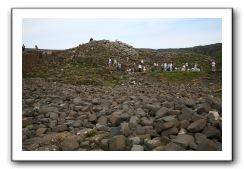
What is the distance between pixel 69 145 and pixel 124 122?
30.6 inches

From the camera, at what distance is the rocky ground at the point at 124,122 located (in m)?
4.43

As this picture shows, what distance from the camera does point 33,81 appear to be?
18.2ft

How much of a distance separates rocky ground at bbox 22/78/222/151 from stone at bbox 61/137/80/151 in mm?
A: 12

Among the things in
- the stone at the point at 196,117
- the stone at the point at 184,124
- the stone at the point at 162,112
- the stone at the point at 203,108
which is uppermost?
the stone at the point at 203,108

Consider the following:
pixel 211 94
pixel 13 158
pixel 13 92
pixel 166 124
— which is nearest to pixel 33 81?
pixel 13 92

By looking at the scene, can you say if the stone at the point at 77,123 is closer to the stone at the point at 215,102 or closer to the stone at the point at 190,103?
the stone at the point at 190,103

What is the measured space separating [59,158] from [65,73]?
12.3ft

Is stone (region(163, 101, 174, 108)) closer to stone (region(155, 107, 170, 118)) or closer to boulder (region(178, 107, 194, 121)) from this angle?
stone (region(155, 107, 170, 118))

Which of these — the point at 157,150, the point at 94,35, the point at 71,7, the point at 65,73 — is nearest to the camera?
the point at 157,150

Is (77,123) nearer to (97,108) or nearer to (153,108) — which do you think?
(97,108)

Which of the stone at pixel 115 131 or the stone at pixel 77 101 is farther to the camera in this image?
the stone at pixel 77 101

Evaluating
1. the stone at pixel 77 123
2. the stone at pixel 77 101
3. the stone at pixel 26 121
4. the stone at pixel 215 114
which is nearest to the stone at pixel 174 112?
the stone at pixel 215 114

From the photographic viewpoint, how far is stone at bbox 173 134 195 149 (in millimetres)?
4359

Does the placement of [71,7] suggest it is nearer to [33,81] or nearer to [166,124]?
[33,81]
